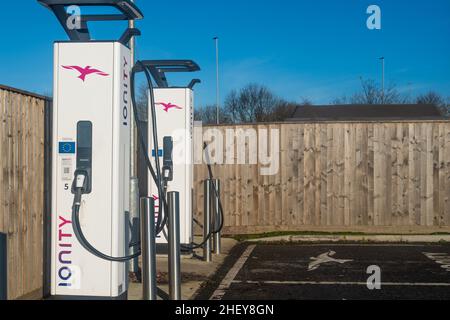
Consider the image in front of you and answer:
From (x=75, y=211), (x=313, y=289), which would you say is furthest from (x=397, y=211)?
(x=75, y=211)

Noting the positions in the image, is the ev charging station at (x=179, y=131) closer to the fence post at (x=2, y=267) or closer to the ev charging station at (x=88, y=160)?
the ev charging station at (x=88, y=160)

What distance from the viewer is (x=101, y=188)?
20.0ft

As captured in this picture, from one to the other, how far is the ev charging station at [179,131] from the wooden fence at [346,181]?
308cm

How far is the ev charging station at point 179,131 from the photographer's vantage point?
950 centimetres

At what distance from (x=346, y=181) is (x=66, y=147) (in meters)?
7.67

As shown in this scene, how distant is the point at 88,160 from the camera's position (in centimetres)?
608

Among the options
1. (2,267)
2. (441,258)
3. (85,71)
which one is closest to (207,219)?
(441,258)

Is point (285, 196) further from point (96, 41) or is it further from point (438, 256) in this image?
point (96, 41)

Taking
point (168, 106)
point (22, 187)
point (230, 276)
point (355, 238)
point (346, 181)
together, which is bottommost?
point (230, 276)

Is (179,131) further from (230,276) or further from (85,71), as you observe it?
(85,71)

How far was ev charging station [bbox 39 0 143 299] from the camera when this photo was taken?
19.9ft

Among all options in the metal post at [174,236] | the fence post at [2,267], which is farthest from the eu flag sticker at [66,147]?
the fence post at [2,267]

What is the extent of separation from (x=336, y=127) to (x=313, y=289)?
5611 mm

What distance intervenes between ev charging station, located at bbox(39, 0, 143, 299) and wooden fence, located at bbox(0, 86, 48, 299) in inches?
15.0
